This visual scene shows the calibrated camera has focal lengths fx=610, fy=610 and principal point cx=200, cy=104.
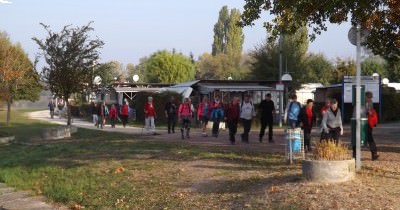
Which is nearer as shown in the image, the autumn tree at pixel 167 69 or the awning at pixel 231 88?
the awning at pixel 231 88

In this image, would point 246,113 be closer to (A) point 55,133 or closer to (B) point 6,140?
(A) point 55,133

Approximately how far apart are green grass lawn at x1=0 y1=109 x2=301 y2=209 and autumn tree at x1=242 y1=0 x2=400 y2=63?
11.2 ft

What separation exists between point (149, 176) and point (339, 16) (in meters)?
5.87

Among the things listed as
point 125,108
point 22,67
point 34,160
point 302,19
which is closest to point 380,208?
point 302,19

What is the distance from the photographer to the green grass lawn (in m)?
10.3

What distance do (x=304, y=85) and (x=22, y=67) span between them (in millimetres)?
23055

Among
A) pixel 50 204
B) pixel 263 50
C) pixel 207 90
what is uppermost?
pixel 263 50

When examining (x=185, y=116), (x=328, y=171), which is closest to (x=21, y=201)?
(x=328, y=171)

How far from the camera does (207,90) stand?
126 feet

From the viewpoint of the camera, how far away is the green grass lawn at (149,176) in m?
10.3

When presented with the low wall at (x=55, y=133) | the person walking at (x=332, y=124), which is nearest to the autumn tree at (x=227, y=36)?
the low wall at (x=55, y=133)

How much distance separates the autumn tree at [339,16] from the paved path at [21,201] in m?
6.85

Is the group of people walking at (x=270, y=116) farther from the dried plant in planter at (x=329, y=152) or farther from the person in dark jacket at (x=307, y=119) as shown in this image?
the dried plant in planter at (x=329, y=152)

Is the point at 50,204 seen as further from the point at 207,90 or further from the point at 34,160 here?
the point at 207,90
